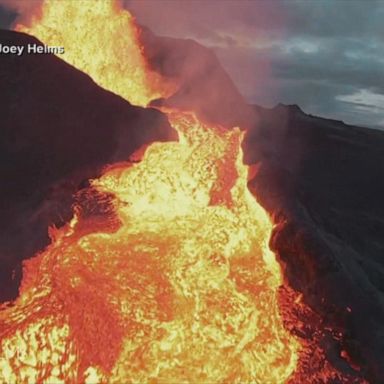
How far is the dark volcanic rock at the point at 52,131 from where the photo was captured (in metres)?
8.59

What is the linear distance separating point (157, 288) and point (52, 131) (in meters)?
3.28

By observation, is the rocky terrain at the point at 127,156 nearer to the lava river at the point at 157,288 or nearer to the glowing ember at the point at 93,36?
the lava river at the point at 157,288

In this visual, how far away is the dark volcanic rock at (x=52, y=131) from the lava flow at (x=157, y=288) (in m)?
0.39

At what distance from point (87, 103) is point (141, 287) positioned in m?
3.39

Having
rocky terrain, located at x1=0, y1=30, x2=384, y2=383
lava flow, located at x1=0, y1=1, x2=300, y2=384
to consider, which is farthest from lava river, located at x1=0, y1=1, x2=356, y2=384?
rocky terrain, located at x1=0, y1=30, x2=384, y2=383

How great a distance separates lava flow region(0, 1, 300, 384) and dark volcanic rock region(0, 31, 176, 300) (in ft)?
1.29

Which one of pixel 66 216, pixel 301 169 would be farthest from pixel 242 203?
pixel 301 169

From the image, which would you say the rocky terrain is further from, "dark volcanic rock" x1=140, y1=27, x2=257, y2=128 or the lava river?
the lava river

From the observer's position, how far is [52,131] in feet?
31.0

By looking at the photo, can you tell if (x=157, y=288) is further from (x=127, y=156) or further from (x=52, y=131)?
(x=52, y=131)

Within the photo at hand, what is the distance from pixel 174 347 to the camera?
7.52 m

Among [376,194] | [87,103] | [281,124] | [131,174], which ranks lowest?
[376,194]

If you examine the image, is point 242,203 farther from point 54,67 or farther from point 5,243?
point 54,67

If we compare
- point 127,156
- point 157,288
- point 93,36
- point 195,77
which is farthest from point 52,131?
point 195,77
